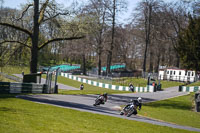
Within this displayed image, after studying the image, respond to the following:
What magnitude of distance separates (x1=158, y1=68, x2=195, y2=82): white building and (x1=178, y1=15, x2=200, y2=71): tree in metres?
21.6

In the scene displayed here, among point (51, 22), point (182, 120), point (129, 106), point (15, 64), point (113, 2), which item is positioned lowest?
point (182, 120)

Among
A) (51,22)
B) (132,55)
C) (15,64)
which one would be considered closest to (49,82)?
(15,64)

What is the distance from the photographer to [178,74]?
50.4 meters

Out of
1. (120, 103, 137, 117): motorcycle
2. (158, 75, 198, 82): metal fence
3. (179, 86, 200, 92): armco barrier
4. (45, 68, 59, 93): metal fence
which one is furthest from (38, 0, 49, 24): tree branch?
(158, 75, 198, 82): metal fence

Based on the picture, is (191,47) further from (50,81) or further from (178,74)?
(178,74)

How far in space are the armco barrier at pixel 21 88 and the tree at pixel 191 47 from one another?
15.0 metres

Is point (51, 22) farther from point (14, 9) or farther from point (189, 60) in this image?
point (189, 60)

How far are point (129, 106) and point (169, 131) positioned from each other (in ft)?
11.9

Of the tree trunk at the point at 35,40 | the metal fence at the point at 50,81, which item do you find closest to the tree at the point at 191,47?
the metal fence at the point at 50,81

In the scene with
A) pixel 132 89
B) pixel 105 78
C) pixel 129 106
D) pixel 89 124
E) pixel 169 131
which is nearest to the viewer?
pixel 89 124

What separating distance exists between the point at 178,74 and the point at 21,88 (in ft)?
119

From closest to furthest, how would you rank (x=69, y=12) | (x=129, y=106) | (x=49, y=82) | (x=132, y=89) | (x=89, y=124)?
(x=89, y=124)
(x=129, y=106)
(x=69, y=12)
(x=49, y=82)
(x=132, y=89)

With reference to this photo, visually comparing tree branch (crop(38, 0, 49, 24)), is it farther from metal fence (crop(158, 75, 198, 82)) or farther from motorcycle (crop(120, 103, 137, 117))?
metal fence (crop(158, 75, 198, 82))

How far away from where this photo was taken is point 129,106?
1526 cm
